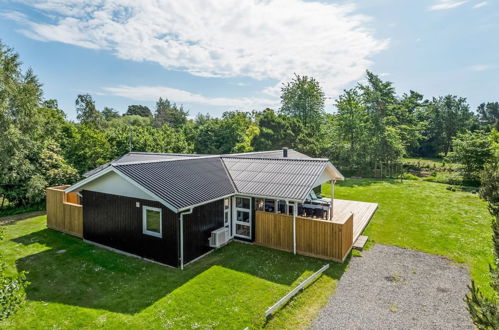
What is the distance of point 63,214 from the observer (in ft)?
42.6

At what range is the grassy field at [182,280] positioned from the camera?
6.65 metres

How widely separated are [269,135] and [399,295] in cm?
2784

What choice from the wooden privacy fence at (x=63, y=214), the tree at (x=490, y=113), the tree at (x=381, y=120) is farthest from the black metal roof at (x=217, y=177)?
the tree at (x=490, y=113)

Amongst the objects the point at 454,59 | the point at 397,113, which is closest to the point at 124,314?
the point at 454,59

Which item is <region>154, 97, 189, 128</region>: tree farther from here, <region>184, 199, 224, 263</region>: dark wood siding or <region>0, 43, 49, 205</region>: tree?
<region>184, 199, 224, 263</region>: dark wood siding

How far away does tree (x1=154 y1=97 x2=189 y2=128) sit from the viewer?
225 ft

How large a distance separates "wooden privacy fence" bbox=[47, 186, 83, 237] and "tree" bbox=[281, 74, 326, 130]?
35.9m

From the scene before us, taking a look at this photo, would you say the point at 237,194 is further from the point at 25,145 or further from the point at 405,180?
the point at 405,180

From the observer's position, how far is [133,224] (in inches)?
397

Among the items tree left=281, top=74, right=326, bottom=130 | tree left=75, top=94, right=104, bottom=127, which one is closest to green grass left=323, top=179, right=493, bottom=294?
tree left=281, top=74, right=326, bottom=130

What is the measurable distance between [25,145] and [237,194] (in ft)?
47.9

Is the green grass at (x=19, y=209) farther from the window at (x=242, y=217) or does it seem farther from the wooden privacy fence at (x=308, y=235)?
the wooden privacy fence at (x=308, y=235)

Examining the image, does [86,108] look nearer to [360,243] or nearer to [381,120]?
[381,120]

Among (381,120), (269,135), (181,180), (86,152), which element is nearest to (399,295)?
(181,180)
